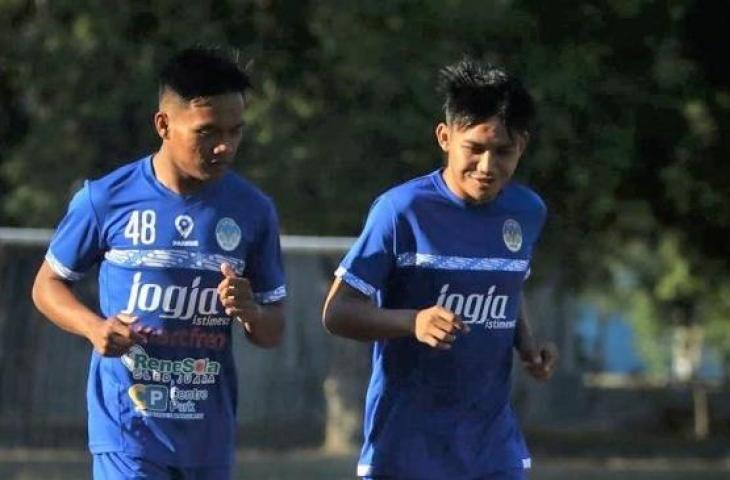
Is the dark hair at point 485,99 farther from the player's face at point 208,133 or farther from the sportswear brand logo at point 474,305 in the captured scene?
the player's face at point 208,133

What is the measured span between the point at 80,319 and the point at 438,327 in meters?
1.04

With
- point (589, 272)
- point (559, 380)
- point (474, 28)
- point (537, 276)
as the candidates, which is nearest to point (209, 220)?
point (474, 28)

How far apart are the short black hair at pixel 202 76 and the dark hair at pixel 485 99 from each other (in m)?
0.64

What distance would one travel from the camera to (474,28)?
13664 millimetres

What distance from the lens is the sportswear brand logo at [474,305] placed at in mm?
5109

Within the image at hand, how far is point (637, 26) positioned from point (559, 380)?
7525 mm

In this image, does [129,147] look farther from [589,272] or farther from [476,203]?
[476,203]

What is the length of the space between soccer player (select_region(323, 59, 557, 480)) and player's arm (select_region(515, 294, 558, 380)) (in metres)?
0.10

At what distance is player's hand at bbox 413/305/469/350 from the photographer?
4668 millimetres

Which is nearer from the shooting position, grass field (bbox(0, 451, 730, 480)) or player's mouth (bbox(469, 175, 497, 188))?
player's mouth (bbox(469, 175, 497, 188))

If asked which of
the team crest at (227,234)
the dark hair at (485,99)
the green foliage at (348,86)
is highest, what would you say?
the green foliage at (348,86)

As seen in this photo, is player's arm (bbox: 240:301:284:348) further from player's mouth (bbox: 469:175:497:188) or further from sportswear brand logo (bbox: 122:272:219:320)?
player's mouth (bbox: 469:175:497:188)

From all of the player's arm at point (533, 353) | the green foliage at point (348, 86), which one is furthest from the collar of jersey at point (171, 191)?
the green foliage at point (348, 86)

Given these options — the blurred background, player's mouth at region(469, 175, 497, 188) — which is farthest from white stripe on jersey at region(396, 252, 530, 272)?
the blurred background
